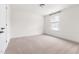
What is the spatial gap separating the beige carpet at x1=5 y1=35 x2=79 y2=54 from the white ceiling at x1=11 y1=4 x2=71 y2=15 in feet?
1.22

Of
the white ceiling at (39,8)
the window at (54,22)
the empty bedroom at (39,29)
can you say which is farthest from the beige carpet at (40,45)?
the white ceiling at (39,8)

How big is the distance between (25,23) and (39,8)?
0.29 meters

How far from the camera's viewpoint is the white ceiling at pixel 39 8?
1.06 m

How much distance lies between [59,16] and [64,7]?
0.15 m

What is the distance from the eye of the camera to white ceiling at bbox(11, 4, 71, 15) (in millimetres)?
1057

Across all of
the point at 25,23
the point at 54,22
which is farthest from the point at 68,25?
the point at 25,23

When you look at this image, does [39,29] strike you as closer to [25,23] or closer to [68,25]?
[25,23]

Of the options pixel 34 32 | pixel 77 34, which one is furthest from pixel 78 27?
pixel 34 32

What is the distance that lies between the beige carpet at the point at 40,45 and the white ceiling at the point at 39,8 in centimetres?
37

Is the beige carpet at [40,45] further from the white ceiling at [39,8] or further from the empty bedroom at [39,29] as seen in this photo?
the white ceiling at [39,8]

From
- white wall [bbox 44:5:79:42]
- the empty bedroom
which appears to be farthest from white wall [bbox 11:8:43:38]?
white wall [bbox 44:5:79:42]

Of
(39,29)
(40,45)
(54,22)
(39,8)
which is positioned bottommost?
(40,45)

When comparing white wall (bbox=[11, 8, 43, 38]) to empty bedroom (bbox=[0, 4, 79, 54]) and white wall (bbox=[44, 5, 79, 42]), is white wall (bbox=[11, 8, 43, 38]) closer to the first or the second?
empty bedroom (bbox=[0, 4, 79, 54])

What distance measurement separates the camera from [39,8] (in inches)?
44.4
